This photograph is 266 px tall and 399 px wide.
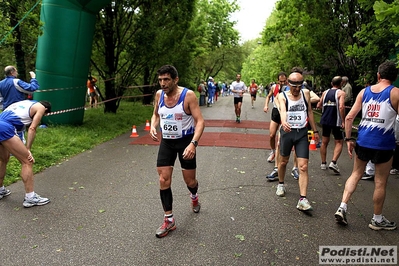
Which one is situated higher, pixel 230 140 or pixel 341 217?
pixel 341 217

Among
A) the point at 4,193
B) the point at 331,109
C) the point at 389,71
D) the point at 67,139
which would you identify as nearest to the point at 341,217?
the point at 389,71

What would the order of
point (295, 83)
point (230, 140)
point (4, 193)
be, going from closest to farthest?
point (295, 83)
point (4, 193)
point (230, 140)

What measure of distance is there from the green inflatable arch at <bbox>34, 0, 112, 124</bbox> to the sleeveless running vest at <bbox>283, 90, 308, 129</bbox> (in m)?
8.17

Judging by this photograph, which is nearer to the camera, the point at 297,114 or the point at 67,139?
the point at 297,114

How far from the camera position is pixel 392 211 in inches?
194

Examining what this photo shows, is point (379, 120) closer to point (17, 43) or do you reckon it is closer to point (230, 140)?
point (230, 140)

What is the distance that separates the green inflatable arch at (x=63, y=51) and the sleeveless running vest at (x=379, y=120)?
30.3 ft

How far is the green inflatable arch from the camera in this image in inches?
414

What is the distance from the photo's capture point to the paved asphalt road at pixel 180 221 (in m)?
3.62

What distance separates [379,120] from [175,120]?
97.4 inches

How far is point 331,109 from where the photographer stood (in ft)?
22.9

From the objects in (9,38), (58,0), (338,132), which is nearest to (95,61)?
(58,0)

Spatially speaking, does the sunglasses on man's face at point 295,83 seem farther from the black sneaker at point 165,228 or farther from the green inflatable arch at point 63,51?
the green inflatable arch at point 63,51

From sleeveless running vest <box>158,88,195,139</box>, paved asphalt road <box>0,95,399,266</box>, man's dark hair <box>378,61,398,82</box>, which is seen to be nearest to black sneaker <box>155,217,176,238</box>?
paved asphalt road <box>0,95,399,266</box>
